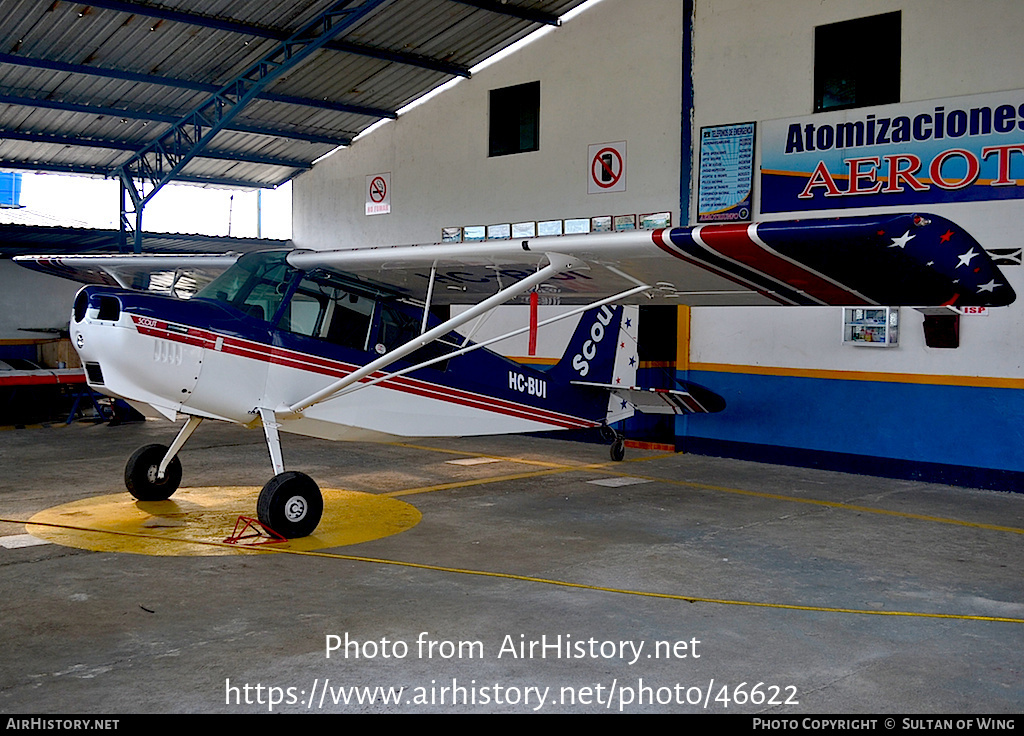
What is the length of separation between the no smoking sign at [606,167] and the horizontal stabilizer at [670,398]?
3.61 meters

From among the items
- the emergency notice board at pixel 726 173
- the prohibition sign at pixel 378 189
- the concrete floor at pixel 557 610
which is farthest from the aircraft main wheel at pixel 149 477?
the prohibition sign at pixel 378 189

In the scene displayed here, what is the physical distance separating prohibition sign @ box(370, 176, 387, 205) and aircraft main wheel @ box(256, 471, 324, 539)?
10.0m

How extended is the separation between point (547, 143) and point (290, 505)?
28.1 feet

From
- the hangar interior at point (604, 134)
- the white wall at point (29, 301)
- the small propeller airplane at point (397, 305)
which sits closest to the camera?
the small propeller airplane at point (397, 305)

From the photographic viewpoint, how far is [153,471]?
8.23m

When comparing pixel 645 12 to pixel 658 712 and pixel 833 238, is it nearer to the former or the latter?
pixel 833 238

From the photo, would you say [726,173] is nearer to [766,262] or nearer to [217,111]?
[766,262]

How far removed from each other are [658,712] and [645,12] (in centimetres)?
1098

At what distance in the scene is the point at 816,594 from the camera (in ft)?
18.8

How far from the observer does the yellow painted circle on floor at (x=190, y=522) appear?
6.71 meters

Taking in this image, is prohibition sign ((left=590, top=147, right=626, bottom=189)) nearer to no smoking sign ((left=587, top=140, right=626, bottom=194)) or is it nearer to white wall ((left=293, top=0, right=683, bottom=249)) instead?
no smoking sign ((left=587, top=140, right=626, bottom=194))

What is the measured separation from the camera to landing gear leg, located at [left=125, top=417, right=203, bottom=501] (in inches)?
321

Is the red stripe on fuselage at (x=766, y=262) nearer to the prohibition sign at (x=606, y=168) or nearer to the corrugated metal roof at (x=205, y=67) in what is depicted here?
the prohibition sign at (x=606, y=168)
